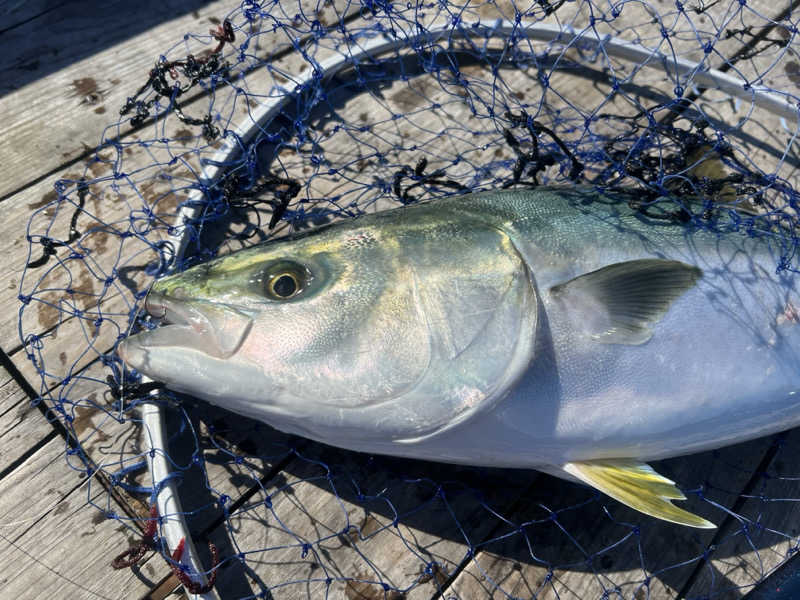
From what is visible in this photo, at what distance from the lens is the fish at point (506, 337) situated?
1412mm

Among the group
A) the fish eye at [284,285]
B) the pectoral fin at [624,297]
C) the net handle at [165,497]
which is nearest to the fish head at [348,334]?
the fish eye at [284,285]

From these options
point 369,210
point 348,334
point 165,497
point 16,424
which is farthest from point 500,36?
point 16,424

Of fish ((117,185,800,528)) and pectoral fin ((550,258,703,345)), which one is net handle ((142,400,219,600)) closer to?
fish ((117,185,800,528))

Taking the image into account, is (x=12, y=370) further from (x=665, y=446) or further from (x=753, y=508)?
(x=753, y=508)

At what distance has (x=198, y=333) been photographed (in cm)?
140

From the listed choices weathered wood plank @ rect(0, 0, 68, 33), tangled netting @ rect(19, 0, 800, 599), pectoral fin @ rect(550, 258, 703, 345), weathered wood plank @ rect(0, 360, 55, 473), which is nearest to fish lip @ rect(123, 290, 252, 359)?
tangled netting @ rect(19, 0, 800, 599)

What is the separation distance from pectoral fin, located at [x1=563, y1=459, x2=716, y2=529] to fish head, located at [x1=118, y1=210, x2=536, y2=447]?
39cm

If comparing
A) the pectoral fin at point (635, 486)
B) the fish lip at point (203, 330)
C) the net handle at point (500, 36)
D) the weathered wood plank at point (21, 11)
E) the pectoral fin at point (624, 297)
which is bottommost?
the pectoral fin at point (635, 486)

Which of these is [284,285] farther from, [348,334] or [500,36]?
[500,36]

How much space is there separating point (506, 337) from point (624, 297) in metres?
0.34

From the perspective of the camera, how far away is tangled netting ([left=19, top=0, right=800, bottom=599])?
6.00 ft

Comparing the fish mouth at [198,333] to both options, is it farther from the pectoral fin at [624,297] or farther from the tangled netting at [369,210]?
the pectoral fin at [624,297]

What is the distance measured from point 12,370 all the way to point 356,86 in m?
1.59

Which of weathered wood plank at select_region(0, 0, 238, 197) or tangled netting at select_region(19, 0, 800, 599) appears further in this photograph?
weathered wood plank at select_region(0, 0, 238, 197)
